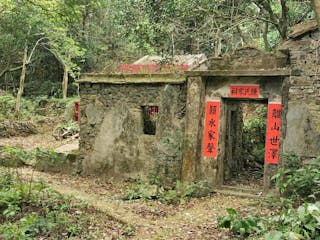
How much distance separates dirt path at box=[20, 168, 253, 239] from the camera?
20.8 ft

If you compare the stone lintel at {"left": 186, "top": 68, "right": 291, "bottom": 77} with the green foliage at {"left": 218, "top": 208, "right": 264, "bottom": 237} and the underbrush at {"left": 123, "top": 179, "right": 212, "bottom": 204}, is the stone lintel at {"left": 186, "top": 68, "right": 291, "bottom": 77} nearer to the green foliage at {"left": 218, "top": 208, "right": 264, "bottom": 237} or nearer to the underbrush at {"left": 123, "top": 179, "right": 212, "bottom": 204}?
the underbrush at {"left": 123, "top": 179, "right": 212, "bottom": 204}

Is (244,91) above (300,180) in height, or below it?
above

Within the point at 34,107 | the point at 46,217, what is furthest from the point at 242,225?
the point at 34,107

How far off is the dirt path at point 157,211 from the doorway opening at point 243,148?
1.72 meters

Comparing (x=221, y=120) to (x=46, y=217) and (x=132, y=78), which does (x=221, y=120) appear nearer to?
(x=132, y=78)

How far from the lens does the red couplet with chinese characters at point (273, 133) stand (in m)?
8.45

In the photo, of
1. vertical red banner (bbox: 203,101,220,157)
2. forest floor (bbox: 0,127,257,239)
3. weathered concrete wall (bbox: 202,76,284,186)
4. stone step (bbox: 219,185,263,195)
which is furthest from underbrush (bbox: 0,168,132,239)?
stone step (bbox: 219,185,263,195)

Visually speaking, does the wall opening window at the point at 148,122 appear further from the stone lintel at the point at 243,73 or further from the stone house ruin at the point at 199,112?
the stone lintel at the point at 243,73

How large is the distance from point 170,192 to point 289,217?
13.3 feet

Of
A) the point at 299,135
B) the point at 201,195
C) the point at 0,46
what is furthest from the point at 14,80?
the point at 299,135

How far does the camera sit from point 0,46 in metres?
16.0

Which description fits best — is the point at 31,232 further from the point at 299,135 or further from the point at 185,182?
the point at 299,135

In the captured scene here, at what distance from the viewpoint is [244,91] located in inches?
347

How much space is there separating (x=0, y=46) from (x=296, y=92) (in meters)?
12.4
